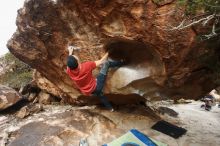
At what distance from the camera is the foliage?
14211 millimetres

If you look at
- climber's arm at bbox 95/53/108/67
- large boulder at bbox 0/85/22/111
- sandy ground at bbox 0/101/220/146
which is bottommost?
sandy ground at bbox 0/101/220/146

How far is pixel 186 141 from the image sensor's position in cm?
959

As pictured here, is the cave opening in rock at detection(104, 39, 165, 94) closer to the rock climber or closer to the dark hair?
the rock climber

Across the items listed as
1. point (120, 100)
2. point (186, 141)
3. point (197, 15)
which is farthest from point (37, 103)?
point (197, 15)

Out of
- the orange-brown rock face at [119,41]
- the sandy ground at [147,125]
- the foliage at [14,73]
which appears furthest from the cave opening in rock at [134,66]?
the foliage at [14,73]

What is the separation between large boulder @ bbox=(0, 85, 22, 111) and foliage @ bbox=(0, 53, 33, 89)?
1908 millimetres

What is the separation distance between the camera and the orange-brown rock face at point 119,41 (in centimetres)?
760

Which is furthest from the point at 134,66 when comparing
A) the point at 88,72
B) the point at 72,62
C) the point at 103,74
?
the point at 72,62

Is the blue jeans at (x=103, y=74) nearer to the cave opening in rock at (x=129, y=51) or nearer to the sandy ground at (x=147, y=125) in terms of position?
the cave opening in rock at (x=129, y=51)

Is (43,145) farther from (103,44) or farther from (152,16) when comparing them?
(152,16)

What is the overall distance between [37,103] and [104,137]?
12.9 ft

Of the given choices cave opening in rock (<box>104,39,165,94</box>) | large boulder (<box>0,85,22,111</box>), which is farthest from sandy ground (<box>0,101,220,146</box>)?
cave opening in rock (<box>104,39,165,94</box>)

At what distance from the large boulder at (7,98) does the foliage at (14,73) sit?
1.91 metres

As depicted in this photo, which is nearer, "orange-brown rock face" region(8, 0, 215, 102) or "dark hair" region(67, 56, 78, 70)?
"orange-brown rock face" region(8, 0, 215, 102)
